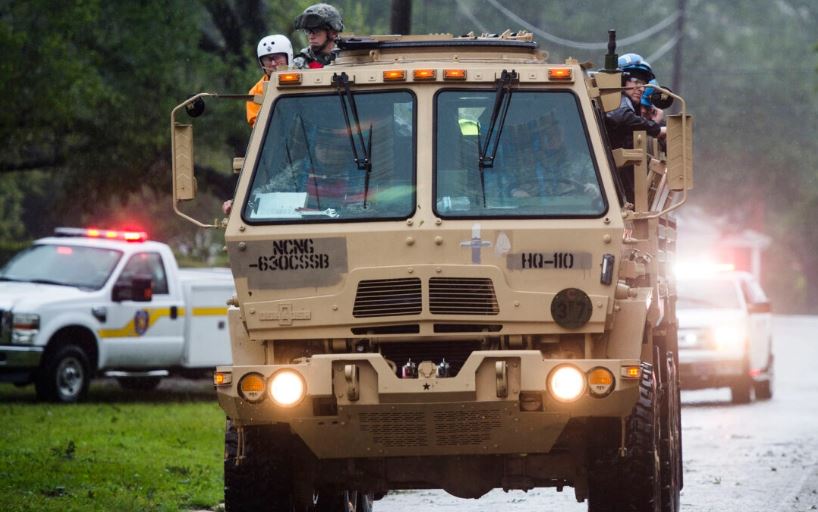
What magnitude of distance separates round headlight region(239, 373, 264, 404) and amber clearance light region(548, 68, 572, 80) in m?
2.22

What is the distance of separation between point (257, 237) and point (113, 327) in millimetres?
13142


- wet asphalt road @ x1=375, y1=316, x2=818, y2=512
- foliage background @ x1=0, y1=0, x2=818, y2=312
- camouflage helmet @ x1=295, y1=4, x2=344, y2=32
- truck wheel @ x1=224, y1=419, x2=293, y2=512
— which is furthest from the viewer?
foliage background @ x1=0, y1=0, x2=818, y2=312

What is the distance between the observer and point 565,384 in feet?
28.9

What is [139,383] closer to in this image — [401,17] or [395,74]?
[401,17]

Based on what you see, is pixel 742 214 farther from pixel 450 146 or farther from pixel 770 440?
pixel 450 146

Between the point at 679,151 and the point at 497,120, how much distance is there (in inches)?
38.7

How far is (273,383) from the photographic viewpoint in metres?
9.00

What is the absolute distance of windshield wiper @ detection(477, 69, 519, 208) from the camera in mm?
9344

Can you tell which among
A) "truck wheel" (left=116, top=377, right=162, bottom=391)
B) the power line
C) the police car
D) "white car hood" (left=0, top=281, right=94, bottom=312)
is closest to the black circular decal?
"white car hood" (left=0, top=281, right=94, bottom=312)

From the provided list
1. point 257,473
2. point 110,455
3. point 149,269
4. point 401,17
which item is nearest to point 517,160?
point 257,473

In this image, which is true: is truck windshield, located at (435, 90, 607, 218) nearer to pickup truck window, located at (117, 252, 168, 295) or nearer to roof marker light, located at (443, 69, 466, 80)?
roof marker light, located at (443, 69, 466, 80)

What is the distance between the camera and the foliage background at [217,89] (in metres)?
26.1

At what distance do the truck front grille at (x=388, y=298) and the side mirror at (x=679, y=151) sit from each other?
1.55 metres

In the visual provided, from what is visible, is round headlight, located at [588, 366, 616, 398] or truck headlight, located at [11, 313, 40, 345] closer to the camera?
round headlight, located at [588, 366, 616, 398]
